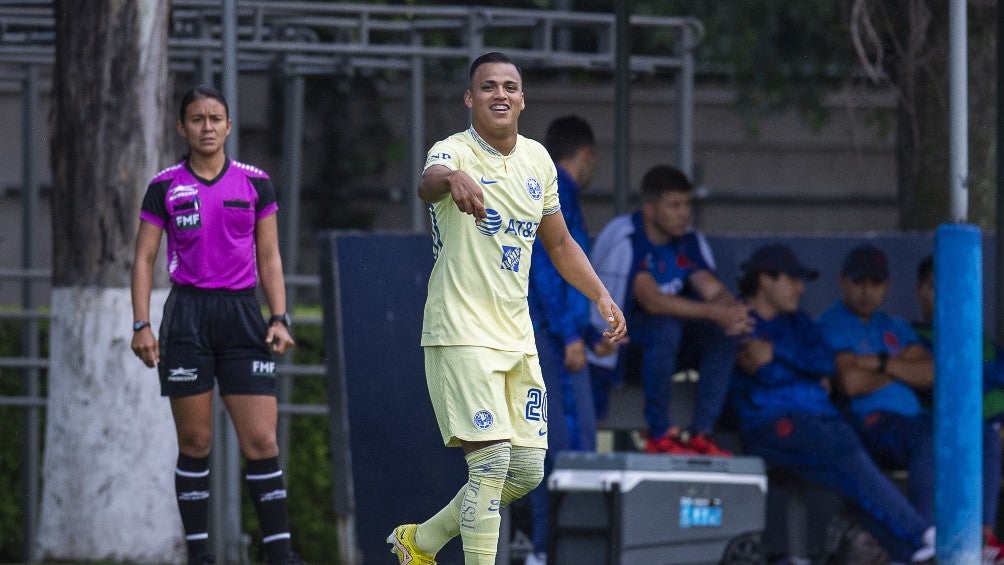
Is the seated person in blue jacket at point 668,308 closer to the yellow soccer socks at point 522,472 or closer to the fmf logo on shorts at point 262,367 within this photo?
the fmf logo on shorts at point 262,367

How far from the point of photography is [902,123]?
9.91 m

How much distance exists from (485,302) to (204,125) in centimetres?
162

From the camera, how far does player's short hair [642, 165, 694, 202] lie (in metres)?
8.31

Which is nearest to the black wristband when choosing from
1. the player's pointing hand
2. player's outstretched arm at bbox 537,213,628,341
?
player's outstretched arm at bbox 537,213,628,341

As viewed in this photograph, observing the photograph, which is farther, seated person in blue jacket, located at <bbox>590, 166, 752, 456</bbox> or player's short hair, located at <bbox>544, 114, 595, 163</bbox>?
seated person in blue jacket, located at <bbox>590, 166, 752, 456</bbox>

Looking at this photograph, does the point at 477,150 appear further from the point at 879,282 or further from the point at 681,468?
the point at 879,282

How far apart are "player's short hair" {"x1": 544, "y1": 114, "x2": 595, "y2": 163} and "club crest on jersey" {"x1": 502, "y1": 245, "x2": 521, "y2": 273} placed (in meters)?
2.40

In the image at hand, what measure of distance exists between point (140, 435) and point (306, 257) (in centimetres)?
945

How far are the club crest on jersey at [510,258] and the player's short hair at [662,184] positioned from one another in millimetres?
2732

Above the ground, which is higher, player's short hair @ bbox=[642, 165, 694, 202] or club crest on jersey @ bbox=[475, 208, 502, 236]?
player's short hair @ bbox=[642, 165, 694, 202]

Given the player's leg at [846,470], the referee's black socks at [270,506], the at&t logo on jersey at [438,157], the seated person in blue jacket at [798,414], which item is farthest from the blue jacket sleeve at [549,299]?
the at&t logo on jersey at [438,157]

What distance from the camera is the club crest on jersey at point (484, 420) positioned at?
18.3 ft

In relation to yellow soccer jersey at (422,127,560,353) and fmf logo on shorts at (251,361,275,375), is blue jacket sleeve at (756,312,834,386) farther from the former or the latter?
yellow soccer jersey at (422,127,560,353)

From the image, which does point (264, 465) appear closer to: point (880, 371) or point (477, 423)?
point (477, 423)
